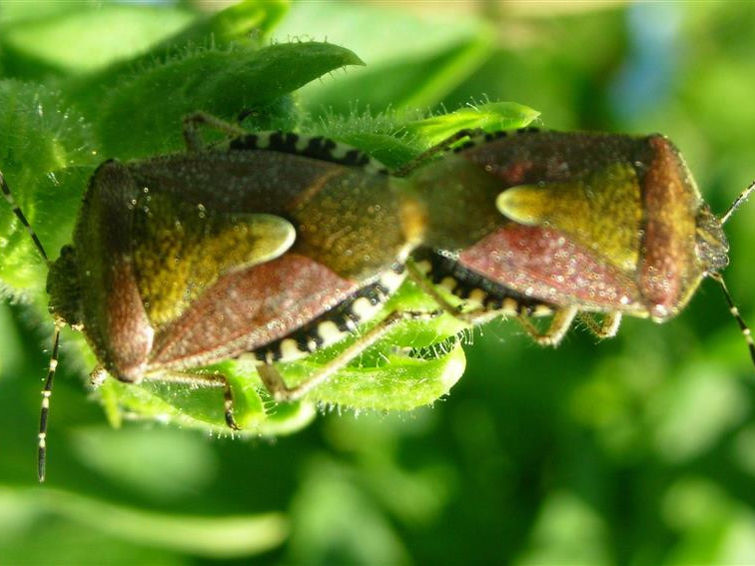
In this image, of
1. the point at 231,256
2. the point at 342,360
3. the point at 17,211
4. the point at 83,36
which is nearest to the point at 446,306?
the point at 342,360

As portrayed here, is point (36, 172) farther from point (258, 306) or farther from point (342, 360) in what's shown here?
point (342, 360)

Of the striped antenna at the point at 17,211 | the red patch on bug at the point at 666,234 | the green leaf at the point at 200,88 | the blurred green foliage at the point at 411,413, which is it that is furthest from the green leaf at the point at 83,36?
the red patch on bug at the point at 666,234

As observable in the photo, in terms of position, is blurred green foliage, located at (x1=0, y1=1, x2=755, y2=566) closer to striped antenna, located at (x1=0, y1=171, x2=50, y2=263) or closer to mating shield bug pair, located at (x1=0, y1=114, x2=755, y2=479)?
striped antenna, located at (x1=0, y1=171, x2=50, y2=263)

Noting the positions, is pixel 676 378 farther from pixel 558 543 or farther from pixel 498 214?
pixel 498 214

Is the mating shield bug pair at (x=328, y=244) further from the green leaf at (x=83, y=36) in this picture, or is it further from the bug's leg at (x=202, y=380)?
the green leaf at (x=83, y=36)

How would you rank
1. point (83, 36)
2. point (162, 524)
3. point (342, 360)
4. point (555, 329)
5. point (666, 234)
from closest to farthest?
1. point (342, 360)
2. point (666, 234)
3. point (555, 329)
4. point (83, 36)
5. point (162, 524)

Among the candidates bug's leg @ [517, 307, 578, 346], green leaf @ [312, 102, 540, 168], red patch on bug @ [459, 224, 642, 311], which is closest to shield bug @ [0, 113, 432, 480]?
green leaf @ [312, 102, 540, 168]

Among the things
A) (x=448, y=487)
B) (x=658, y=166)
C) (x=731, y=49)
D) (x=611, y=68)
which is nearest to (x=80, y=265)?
(x=658, y=166)
